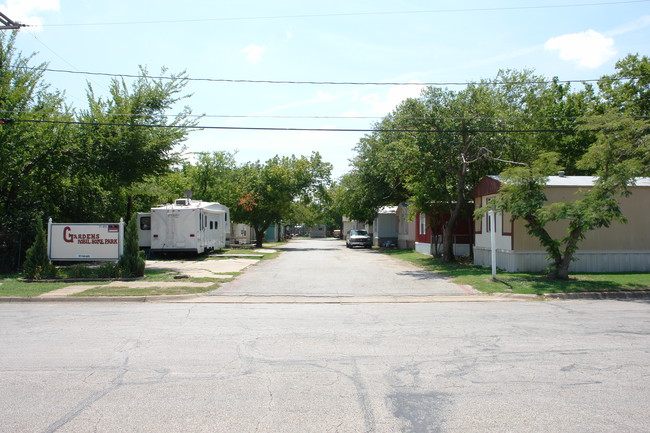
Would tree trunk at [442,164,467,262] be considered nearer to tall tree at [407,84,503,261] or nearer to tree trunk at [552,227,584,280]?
tall tree at [407,84,503,261]

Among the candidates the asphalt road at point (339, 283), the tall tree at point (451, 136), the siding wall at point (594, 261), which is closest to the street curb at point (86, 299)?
the asphalt road at point (339, 283)

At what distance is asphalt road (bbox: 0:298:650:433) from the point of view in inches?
183

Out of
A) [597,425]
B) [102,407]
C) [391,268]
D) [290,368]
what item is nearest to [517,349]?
[597,425]

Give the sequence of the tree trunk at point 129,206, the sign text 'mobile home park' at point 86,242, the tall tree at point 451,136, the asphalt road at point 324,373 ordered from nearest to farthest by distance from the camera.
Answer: the asphalt road at point 324,373 < the sign text 'mobile home park' at point 86,242 < the tall tree at point 451,136 < the tree trunk at point 129,206

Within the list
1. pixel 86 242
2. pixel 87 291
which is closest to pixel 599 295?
pixel 87 291

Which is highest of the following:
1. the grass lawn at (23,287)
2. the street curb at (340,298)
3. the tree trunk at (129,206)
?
the tree trunk at (129,206)

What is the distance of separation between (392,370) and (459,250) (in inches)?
913

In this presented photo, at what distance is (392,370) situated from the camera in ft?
20.6

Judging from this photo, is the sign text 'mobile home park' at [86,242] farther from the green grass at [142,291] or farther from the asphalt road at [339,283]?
the asphalt road at [339,283]

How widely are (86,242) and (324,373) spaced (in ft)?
45.7

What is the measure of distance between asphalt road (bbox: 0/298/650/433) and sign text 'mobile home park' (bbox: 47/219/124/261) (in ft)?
22.4

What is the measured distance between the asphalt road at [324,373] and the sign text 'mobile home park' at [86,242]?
269 inches

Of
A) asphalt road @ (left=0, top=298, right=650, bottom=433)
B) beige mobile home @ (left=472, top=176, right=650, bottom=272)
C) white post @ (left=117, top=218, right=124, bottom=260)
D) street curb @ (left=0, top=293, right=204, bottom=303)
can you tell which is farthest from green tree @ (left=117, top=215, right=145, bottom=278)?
beige mobile home @ (left=472, top=176, right=650, bottom=272)

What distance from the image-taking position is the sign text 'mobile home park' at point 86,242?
680 inches
